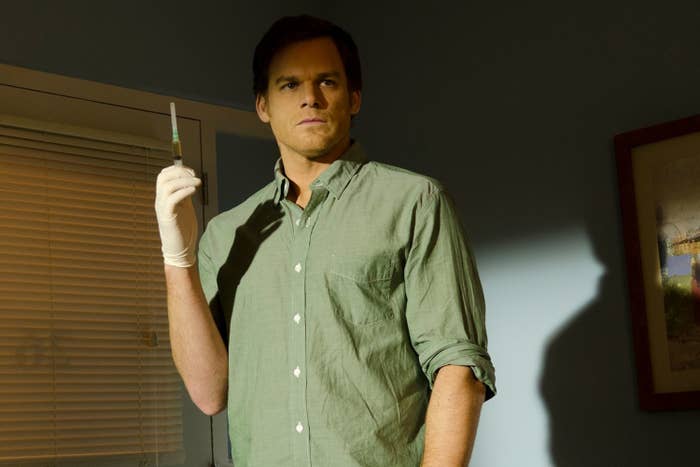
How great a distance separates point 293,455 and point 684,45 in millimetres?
1352

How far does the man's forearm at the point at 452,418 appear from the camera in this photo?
4.35ft

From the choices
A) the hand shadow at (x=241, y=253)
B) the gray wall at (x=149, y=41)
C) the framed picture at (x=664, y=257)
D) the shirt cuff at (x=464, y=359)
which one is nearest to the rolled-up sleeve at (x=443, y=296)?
the shirt cuff at (x=464, y=359)

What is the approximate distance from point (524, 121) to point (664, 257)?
560 millimetres

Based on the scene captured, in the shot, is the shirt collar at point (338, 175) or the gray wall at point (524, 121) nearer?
the shirt collar at point (338, 175)

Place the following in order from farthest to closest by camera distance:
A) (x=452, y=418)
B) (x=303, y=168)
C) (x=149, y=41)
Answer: (x=149, y=41), (x=303, y=168), (x=452, y=418)

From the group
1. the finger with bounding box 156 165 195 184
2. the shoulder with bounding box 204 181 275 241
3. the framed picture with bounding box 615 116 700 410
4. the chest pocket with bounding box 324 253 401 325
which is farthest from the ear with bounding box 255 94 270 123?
→ the framed picture with bounding box 615 116 700 410

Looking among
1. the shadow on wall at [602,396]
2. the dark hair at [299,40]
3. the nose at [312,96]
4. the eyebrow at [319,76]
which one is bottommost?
the shadow on wall at [602,396]

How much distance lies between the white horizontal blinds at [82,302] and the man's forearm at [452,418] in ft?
4.42

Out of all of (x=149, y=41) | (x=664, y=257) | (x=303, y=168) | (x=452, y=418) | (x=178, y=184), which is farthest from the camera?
(x=149, y=41)

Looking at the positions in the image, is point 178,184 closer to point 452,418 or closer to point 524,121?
point 452,418

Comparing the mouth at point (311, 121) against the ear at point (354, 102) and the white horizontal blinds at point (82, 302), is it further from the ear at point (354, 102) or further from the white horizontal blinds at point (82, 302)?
the white horizontal blinds at point (82, 302)

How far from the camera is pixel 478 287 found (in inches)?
57.0

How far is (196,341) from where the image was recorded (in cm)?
153

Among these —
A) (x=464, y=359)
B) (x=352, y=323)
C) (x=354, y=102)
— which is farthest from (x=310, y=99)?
(x=464, y=359)
